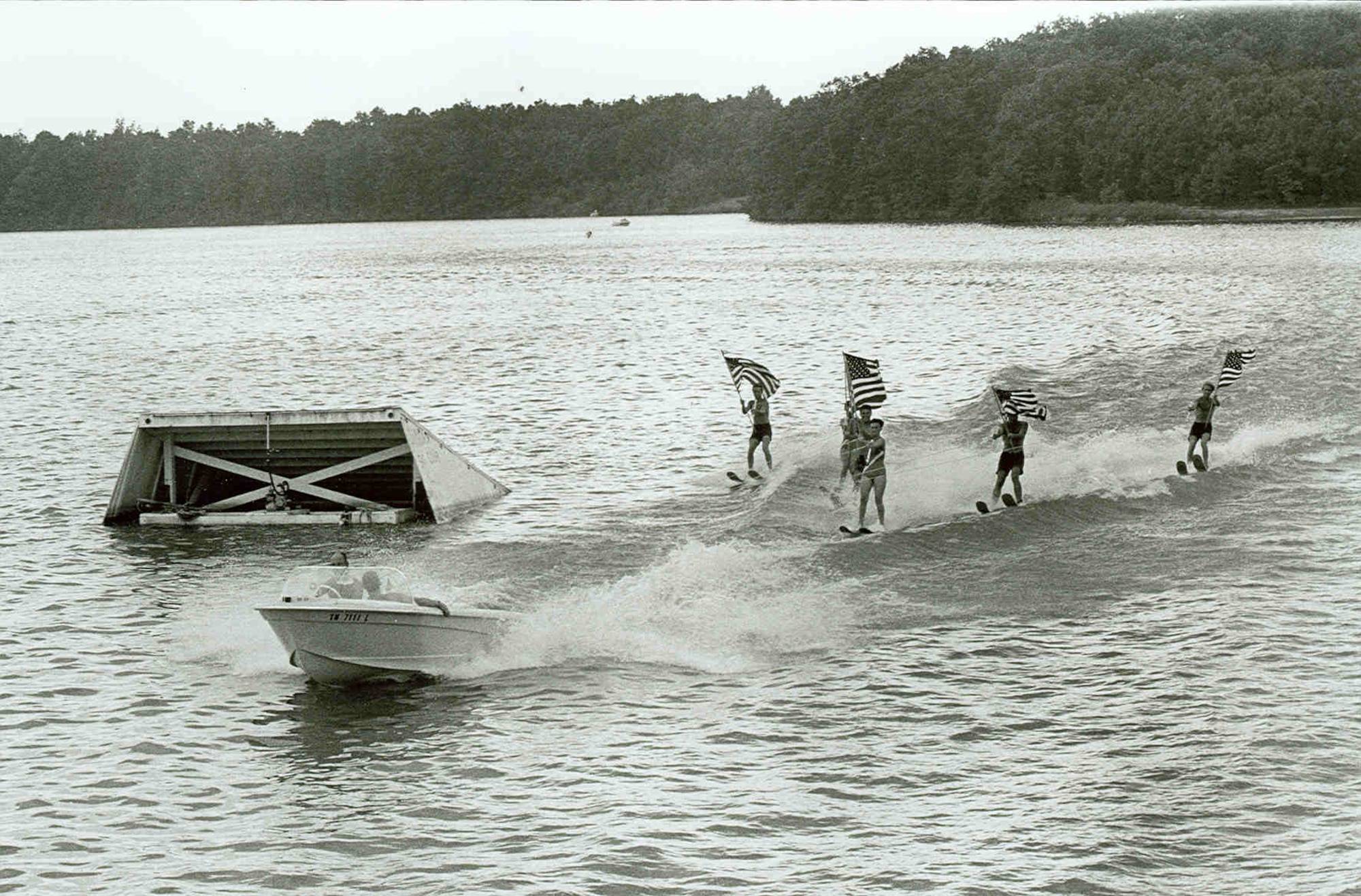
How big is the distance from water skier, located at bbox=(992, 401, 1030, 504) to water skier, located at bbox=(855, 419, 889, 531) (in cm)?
287

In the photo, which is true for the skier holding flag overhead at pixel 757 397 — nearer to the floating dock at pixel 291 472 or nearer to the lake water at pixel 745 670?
the lake water at pixel 745 670

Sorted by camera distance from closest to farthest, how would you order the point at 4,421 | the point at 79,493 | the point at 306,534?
the point at 306,534 < the point at 79,493 < the point at 4,421

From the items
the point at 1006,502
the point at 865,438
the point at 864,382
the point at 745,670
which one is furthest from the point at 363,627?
the point at 1006,502

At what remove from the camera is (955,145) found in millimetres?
191250

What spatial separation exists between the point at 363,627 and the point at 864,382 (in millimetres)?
12601

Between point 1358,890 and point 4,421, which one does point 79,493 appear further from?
point 1358,890

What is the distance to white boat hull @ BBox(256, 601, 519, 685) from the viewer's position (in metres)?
20.8

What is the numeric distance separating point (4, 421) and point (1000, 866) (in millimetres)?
42538

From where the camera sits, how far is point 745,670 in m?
21.7

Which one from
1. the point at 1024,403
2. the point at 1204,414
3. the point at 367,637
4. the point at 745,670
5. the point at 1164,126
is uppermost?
the point at 1164,126

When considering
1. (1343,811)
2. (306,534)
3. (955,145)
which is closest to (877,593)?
(1343,811)

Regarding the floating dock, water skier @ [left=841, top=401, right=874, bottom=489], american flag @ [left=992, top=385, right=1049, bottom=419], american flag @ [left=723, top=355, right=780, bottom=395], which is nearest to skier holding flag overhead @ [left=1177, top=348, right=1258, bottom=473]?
american flag @ [left=992, top=385, right=1049, bottom=419]

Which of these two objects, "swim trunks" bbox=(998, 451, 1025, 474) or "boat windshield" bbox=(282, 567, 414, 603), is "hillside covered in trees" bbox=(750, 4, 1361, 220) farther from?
"boat windshield" bbox=(282, 567, 414, 603)

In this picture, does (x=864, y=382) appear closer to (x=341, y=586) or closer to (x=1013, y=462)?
(x=1013, y=462)
